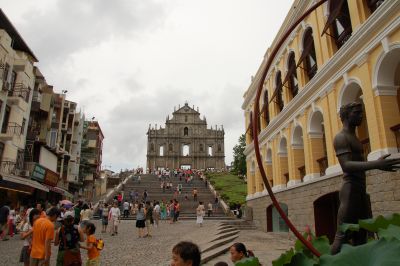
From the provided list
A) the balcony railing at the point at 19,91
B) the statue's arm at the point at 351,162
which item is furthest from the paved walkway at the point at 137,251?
the balcony railing at the point at 19,91

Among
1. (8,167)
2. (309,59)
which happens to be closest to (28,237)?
(309,59)

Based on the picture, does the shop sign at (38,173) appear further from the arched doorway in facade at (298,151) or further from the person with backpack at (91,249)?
the person with backpack at (91,249)

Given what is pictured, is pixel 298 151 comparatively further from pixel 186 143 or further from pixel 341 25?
pixel 186 143

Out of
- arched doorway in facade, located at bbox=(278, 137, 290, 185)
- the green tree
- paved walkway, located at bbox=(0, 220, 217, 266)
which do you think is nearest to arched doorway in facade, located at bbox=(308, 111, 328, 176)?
arched doorway in facade, located at bbox=(278, 137, 290, 185)

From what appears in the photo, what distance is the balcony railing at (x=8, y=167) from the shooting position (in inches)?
840

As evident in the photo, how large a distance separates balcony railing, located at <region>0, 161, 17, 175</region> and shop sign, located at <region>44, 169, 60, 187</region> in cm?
571

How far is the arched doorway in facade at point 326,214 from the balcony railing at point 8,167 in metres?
18.8

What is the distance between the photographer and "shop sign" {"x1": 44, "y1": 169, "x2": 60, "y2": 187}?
93.5 ft

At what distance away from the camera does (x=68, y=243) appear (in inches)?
243

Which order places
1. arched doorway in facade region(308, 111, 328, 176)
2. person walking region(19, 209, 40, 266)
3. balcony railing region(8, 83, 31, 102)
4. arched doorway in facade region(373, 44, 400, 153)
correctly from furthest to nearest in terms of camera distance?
balcony railing region(8, 83, 31, 102) < arched doorway in facade region(308, 111, 328, 176) < arched doorway in facade region(373, 44, 400, 153) < person walking region(19, 209, 40, 266)

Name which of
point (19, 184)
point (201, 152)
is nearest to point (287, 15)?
point (19, 184)

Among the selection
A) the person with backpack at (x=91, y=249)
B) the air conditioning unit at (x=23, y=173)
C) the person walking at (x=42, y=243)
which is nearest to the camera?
the person walking at (x=42, y=243)

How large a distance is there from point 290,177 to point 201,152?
206ft

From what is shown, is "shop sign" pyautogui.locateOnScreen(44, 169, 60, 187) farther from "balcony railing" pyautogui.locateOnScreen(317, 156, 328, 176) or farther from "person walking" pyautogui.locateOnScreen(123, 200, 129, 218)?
"balcony railing" pyautogui.locateOnScreen(317, 156, 328, 176)
